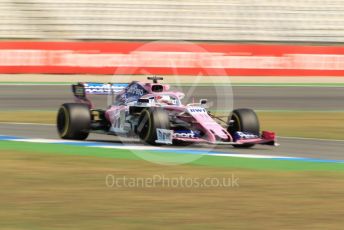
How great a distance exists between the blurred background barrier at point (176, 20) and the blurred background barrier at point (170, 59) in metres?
4.46

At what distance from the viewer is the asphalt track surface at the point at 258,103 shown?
42.4ft

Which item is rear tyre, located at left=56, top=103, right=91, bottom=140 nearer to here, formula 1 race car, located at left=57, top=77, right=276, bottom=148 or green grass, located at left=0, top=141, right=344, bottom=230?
formula 1 race car, located at left=57, top=77, right=276, bottom=148

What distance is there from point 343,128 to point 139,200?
1001 centimetres

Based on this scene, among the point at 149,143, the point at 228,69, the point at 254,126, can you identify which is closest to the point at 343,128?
the point at 254,126

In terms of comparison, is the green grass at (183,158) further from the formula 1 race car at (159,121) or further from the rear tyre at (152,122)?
the formula 1 race car at (159,121)

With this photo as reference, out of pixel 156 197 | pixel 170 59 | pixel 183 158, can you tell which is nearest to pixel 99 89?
pixel 183 158

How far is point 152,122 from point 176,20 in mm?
Result: 26194

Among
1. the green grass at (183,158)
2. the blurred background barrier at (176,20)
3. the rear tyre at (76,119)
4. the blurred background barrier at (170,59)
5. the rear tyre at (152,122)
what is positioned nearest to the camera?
the green grass at (183,158)

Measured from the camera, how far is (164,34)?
3722 cm

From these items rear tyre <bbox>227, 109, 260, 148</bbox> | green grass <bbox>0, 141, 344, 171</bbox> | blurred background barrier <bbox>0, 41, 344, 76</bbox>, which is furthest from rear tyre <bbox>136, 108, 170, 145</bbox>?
blurred background barrier <bbox>0, 41, 344, 76</bbox>

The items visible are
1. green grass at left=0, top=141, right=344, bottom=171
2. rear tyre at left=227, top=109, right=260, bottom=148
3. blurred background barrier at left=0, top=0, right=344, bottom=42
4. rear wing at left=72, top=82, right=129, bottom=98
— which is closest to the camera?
green grass at left=0, top=141, right=344, bottom=171

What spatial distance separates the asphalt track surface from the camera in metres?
12.9

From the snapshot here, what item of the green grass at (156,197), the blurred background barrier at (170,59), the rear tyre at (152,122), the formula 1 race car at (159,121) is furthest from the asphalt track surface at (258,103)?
the blurred background barrier at (170,59)

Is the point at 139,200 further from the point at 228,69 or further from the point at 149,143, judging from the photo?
the point at 228,69
